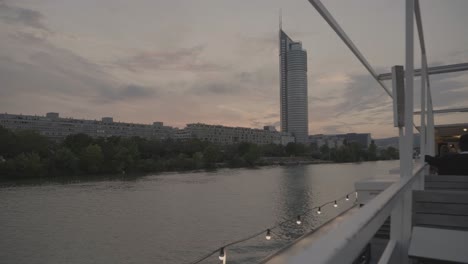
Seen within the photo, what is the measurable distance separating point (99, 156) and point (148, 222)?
27.5 meters

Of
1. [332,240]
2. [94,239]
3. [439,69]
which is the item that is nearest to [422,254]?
[332,240]

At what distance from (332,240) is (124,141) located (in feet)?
169

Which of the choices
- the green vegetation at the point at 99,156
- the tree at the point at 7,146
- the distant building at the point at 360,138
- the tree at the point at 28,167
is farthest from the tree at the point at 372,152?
the tree at the point at 7,146

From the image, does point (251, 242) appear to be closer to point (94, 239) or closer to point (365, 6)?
point (94, 239)

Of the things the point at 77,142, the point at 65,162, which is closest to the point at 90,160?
the point at 65,162

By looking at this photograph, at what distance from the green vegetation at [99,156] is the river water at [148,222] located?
12264 millimetres

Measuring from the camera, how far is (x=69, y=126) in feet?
300

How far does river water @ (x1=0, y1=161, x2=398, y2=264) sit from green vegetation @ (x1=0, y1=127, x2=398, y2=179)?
40.2 feet

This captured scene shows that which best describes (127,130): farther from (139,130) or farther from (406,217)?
(406,217)

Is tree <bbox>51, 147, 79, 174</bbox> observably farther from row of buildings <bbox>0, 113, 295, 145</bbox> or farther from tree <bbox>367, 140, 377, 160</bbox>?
tree <bbox>367, 140, 377, 160</bbox>

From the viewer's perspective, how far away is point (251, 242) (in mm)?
11891

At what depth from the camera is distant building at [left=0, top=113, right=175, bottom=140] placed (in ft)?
274

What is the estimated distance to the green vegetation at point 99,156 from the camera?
35844 millimetres

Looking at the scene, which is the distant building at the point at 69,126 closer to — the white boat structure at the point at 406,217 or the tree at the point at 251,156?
the tree at the point at 251,156
